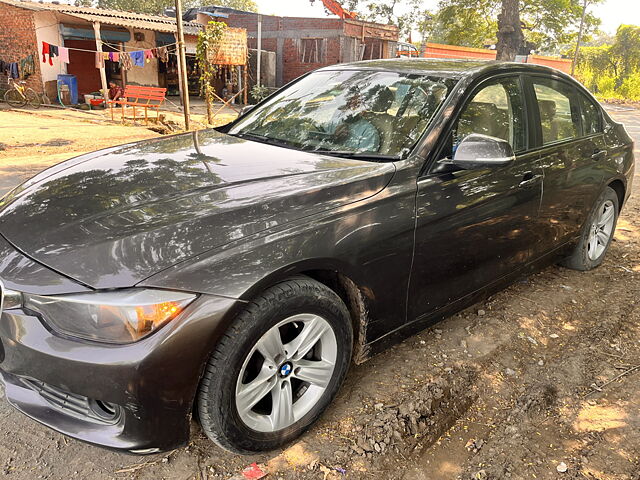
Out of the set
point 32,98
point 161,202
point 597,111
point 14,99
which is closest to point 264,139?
point 161,202

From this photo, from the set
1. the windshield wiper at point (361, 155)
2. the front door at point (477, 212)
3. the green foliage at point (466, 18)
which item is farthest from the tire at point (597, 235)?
the green foliage at point (466, 18)

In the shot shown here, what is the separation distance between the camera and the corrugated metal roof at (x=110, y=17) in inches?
626

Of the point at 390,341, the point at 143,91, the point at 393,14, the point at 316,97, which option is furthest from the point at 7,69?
the point at 393,14

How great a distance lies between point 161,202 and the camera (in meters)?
2.32

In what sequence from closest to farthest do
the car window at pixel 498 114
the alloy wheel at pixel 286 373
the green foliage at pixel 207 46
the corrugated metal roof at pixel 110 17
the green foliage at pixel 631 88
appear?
1. the alloy wheel at pixel 286 373
2. the car window at pixel 498 114
3. the green foliage at pixel 207 46
4. the corrugated metal roof at pixel 110 17
5. the green foliage at pixel 631 88

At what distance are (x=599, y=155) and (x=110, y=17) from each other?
17.3 metres

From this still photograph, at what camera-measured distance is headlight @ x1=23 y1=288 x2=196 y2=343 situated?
73.2 inches

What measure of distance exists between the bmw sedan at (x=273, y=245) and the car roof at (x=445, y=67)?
2cm

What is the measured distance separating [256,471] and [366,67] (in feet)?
8.37

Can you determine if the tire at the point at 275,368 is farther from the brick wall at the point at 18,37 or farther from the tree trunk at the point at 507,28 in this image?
the brick wall at the point at 18,37

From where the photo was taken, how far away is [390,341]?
2.79m

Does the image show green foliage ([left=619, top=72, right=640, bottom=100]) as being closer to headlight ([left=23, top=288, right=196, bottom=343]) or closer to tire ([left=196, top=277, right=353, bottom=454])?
tire ([left=196, top=277, right=353, bottom=454])

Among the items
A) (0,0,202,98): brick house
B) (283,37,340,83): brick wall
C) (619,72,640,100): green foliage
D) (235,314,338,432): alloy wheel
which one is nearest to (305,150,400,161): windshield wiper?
(235,314,338,432): alloy wheel

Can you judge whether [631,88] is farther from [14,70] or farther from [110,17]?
[14,70]
